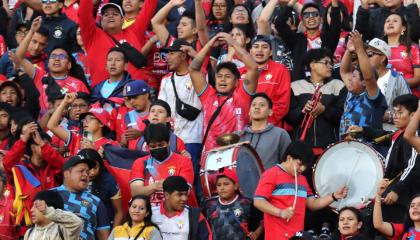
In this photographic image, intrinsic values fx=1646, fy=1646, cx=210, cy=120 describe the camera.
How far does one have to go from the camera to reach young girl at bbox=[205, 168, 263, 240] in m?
17.9

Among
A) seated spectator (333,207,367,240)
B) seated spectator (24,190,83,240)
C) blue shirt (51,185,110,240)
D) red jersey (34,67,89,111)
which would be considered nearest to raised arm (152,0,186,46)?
red jersey (34,67,89,111)

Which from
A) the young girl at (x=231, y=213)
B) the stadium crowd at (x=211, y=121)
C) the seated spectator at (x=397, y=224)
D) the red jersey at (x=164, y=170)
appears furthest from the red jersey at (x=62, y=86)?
the seated spectator at (x=397, y=224)

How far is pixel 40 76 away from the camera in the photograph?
71.3 feet

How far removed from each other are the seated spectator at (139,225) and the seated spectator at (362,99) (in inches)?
117

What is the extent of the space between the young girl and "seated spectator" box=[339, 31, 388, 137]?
1866 mm

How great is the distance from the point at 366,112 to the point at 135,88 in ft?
9.08

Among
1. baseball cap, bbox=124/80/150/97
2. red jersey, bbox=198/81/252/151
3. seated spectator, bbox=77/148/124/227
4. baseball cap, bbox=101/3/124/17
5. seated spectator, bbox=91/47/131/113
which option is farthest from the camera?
baseball cap, bbox=101/3/124/17

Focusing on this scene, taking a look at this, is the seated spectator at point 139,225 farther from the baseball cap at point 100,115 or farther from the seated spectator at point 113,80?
the seated spectator at point 113,80

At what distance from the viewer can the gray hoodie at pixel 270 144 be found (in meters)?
18.8

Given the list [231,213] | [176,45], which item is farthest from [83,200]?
[176,45]

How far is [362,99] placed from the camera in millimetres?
19359

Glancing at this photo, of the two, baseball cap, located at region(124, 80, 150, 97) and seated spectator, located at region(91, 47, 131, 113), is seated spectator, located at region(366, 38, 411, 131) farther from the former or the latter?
seated spectator, located at region(91, 47, 131, 113)

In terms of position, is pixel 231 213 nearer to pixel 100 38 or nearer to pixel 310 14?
pixel 310 14

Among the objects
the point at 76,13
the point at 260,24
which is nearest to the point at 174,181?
the point at 260,24
